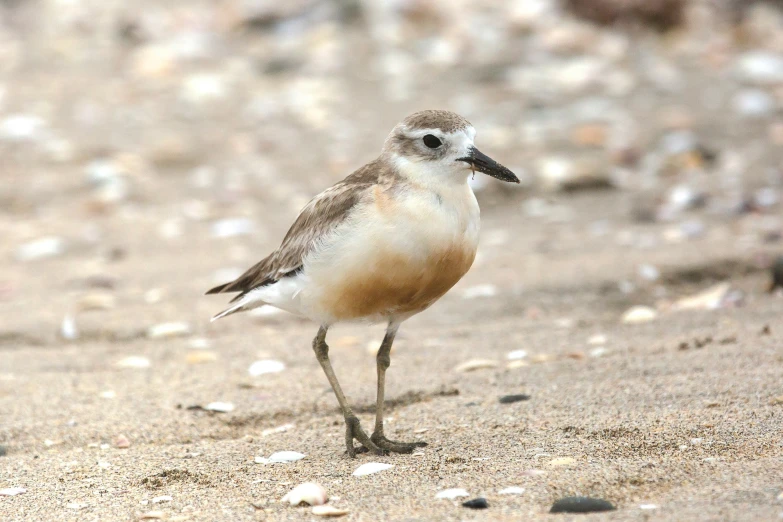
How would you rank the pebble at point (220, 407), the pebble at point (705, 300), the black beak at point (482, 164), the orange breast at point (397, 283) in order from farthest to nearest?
the pebble at point (705, 300) → the pebble at point (220, 407) → the black beak at point (482, 164) → the orange breast at point (397, 283)

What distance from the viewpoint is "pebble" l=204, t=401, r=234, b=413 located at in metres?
4.95

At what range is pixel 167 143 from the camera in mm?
10117

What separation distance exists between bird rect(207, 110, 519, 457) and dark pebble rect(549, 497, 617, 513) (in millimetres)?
957

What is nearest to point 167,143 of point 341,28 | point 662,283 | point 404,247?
point 341,28

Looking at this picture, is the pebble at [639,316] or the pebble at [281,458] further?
the pebble at [639,316]

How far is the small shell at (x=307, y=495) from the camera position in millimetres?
3592

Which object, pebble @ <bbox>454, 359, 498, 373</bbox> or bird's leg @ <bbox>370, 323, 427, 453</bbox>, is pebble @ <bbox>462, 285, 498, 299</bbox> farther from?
bird's leg @ <bbox>370, 323, 427, 453</bbox>

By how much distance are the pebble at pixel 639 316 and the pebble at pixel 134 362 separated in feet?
8.71

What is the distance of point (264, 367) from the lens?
5.61 meters

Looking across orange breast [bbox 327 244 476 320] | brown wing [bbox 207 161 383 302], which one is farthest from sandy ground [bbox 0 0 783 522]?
brown wing [bbox 207 161 383 302]

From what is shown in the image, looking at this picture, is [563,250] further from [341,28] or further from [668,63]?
[341,28]

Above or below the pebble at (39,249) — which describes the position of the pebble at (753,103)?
above

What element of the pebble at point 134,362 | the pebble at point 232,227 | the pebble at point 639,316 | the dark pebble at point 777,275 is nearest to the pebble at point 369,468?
the pebble at point 134,362

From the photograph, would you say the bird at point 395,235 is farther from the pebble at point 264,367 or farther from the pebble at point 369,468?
the pebble at point 264,367
